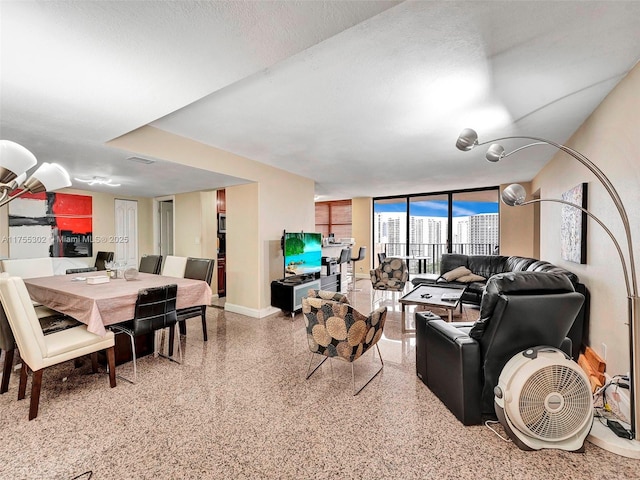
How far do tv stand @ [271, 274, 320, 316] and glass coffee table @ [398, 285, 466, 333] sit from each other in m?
1.56

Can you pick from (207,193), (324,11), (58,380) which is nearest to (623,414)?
(324,11)

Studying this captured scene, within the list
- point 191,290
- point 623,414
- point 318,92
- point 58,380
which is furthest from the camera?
point 191,290

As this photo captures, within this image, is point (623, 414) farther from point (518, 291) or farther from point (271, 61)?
point (271, 61)

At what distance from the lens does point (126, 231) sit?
6.57 meters

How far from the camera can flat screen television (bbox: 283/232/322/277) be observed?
485 centimetres

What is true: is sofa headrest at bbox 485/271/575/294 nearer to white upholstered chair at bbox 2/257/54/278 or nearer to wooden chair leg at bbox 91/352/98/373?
wooden chair leg at bbox 91/352/98/373

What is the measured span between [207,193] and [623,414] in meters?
6.46

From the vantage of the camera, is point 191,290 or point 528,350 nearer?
point 528,350

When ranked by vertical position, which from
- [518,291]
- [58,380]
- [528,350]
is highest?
[518,291]

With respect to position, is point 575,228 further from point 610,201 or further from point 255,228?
point 255,228

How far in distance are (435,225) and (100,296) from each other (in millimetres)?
7809

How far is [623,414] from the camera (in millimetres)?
2117

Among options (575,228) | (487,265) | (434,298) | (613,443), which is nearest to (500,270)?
(487,265)

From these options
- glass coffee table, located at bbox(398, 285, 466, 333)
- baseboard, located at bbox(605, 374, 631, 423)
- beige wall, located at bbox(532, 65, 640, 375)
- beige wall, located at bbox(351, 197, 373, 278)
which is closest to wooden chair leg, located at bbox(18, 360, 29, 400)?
glass coffee table, located at bbox(398, 285, 466, 333)
